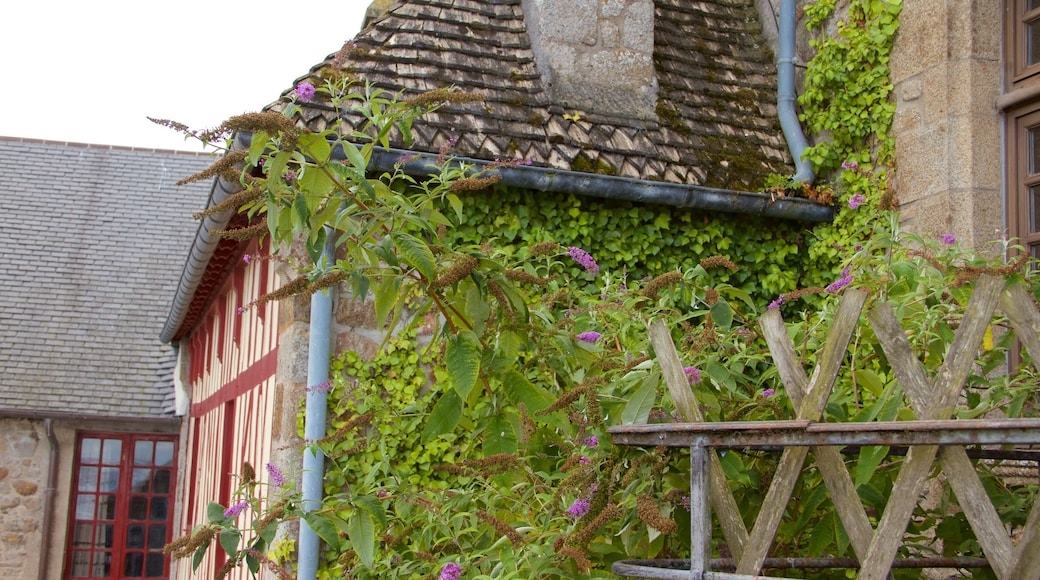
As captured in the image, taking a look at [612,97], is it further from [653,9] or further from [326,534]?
[326,534]

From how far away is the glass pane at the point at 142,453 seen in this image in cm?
1374

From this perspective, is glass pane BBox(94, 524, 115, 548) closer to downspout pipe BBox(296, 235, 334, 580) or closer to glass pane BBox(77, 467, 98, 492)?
glass pane BBox(77, 467, 98, 492)

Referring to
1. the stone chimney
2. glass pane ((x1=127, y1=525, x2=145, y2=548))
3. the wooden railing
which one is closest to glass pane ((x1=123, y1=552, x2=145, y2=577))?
glass pane ((x1=127, y1=525, x2=145, y2=548))

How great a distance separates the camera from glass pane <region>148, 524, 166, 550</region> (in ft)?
44.7

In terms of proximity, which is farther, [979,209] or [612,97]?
[612,97]

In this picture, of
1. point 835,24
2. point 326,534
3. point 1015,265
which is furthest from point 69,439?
point 1015,265

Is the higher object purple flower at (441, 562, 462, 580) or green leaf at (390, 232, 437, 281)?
green leaf at (390, 232, 437, 281)

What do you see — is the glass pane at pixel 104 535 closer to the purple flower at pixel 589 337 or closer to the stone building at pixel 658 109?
the stone building at pixel 658 109

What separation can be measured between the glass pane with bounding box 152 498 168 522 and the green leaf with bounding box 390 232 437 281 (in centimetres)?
1243

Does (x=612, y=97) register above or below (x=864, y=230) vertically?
above

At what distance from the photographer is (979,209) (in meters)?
4.78

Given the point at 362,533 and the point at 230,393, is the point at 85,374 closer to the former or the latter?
the point at 230,393

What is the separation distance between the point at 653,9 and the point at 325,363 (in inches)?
107

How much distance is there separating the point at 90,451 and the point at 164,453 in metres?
0.92
